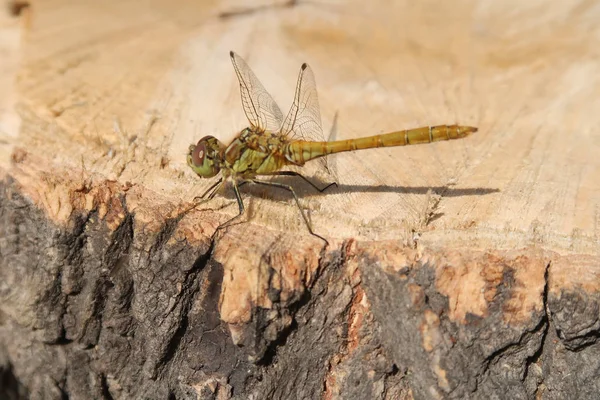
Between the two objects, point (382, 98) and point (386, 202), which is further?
point (382, 98)

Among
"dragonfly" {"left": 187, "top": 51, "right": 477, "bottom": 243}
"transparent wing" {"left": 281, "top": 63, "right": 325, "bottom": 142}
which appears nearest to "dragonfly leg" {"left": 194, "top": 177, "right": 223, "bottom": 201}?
"dragonfly" {"left": 187, "top": 51, "right": 477, "bottom": 243}

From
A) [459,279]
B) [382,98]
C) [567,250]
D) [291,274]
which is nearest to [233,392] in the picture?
[291,274]

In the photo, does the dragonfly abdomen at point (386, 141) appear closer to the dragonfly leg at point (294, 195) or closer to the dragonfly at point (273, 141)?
the dragonfly at point (273, 141)

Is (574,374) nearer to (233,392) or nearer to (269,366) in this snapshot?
(269,366)

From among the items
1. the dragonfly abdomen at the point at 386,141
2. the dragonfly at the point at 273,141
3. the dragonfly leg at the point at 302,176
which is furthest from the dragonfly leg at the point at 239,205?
the dragonfly abdomen at the point at 386,141

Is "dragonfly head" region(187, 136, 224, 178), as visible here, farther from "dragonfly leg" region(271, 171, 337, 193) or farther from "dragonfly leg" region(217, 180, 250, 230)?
"dragonfly leg" region(271, 171, 337, 193)
